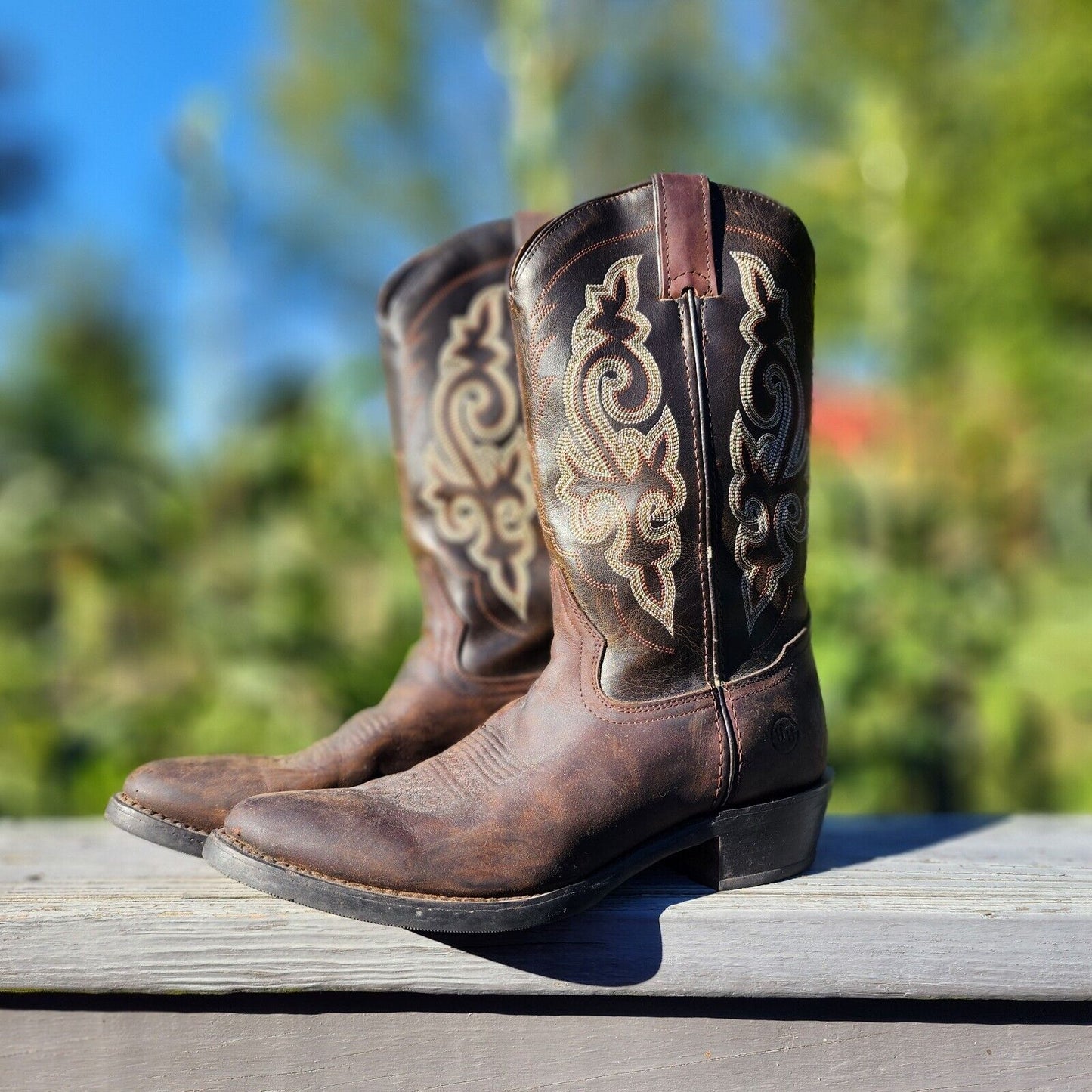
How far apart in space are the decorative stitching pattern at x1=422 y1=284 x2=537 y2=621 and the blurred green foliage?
1725mm

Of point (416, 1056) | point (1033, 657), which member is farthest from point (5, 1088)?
point (1033, 657)

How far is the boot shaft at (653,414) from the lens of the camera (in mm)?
1062

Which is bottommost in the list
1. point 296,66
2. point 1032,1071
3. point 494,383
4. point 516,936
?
point 1032,1071

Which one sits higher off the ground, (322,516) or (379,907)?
(322,516)

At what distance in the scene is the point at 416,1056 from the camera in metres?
0.99

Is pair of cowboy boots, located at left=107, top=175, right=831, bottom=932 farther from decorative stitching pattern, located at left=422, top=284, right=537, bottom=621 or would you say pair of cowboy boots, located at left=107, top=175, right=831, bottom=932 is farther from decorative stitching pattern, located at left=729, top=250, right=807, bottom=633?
decorative stitching pattern, located at left=422, top=284, right=537, bottom=621

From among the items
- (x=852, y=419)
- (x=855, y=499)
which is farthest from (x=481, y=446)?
(x=852, y=419)

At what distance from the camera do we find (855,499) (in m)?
3.93

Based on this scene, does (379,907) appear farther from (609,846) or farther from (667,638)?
(667,638)

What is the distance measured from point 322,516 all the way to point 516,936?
3.23m

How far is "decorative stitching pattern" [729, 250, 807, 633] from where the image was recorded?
108 centimetres

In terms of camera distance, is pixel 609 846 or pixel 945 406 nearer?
pixel 609 846

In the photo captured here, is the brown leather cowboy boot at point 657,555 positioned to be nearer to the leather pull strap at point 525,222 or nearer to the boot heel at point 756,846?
the boot heel at point 756,846

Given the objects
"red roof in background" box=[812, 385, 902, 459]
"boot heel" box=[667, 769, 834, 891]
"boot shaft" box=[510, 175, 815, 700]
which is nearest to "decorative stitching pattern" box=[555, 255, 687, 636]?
"boot shaft" box=[510, 175, 815, 700]
